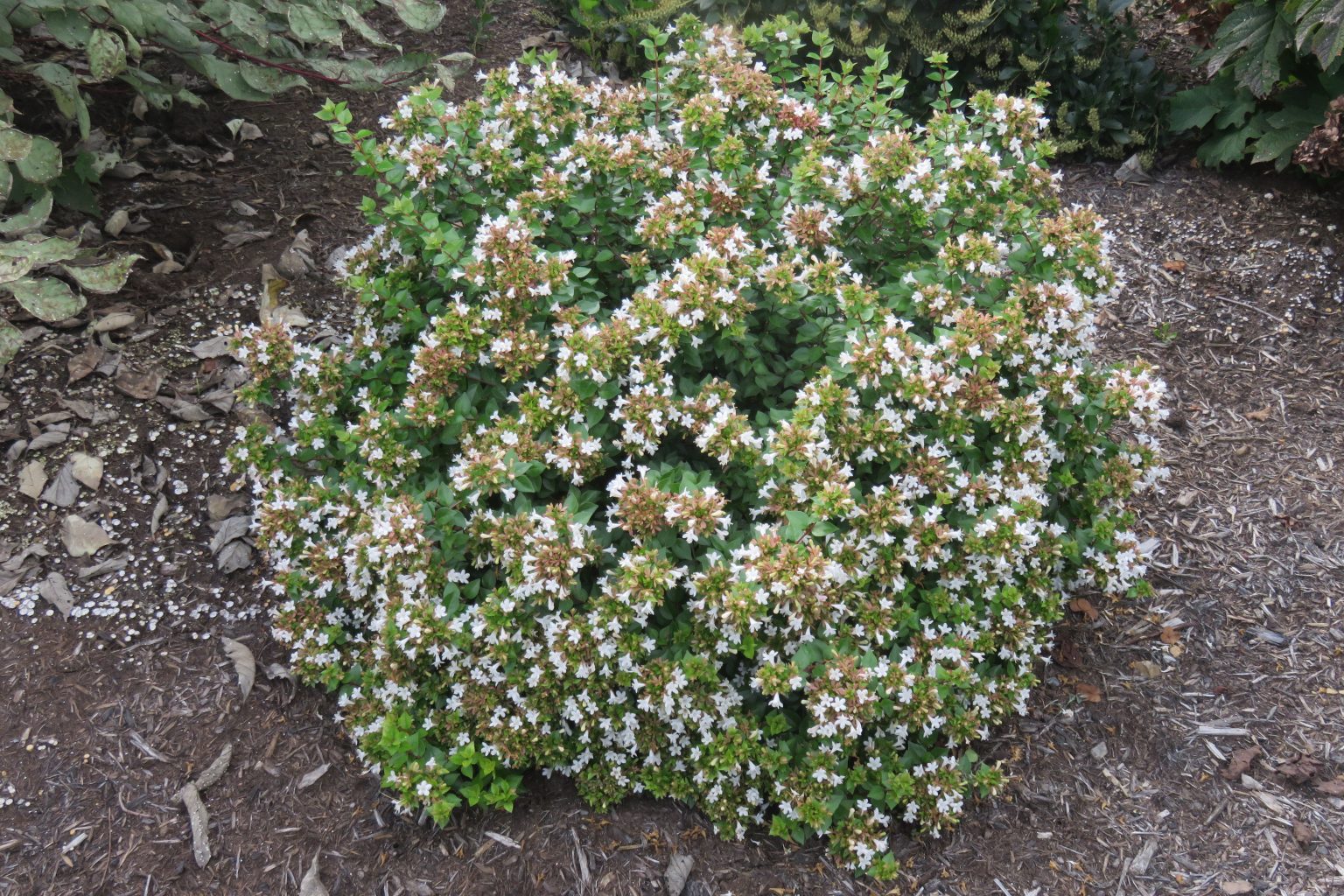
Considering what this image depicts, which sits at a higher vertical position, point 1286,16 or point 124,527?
point 1286,16

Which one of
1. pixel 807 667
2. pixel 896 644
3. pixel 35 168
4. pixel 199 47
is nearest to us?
pixel 807 667

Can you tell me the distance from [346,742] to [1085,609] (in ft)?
7.27

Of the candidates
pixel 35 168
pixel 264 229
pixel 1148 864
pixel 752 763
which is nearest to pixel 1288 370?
pixel 1148 864

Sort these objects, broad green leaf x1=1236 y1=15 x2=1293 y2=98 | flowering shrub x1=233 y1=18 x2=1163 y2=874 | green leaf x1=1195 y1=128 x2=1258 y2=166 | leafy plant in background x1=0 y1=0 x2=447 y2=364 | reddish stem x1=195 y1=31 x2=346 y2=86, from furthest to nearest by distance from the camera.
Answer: green leaf x1=1195 y1=128 x2=1258 y2=166, broad green leaf x1=1236 y1=15 x2=1293 y2=98, reddish stem x1=195 y1=31 x2=346 y2=86, leafy plant in background x1=0 y1=0 x2=447 y2=364, flowering shrub x1=233 y1=18 x2=1163 y2=874

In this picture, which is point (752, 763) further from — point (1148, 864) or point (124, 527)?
point (124, 527)

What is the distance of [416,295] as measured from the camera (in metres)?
2.79

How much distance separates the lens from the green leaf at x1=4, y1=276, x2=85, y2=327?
2.46m

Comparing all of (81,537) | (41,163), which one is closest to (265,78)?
(41,163)

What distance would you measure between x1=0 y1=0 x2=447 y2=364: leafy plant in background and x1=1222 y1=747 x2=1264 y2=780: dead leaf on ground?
318cm

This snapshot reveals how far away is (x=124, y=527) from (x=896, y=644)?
7.29 feet

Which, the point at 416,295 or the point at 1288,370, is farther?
the point at 1288,370

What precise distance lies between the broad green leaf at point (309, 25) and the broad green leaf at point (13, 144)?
0.80 metres

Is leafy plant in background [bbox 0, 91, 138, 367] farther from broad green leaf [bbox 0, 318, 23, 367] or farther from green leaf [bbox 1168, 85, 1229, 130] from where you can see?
green leaf [bbox 1168, 85, 1229, 130]

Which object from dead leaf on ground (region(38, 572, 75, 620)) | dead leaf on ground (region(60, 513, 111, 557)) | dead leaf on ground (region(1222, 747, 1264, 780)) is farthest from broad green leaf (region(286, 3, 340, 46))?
dead leaf on ground (region(1222, 747, 1264, 780))
